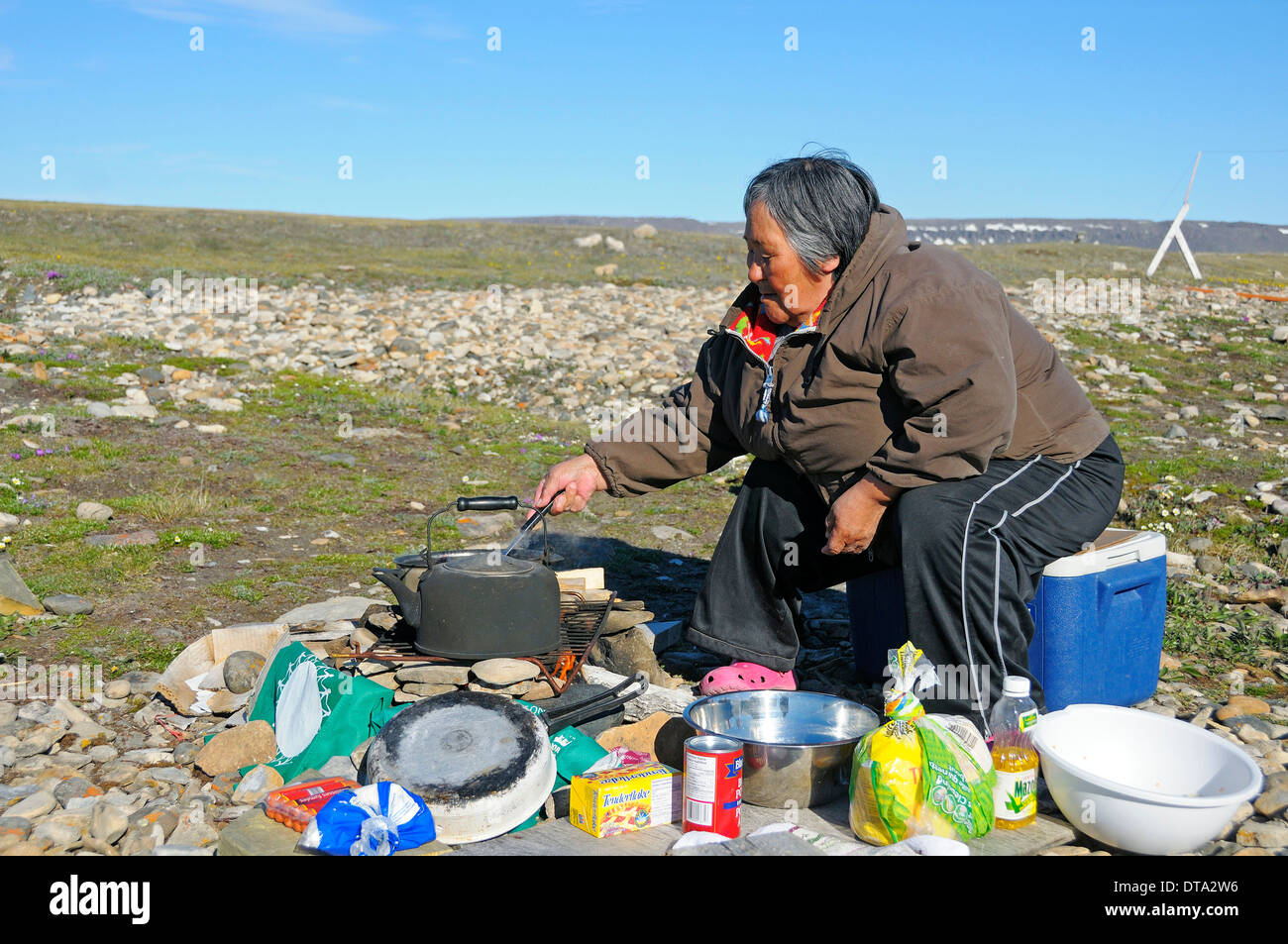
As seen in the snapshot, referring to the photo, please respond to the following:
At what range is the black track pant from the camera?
2.83 metres

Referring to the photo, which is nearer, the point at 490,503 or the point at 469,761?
Result: the point at 469,761

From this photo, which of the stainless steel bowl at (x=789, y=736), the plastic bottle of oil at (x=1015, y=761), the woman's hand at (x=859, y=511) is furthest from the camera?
the woman's hand at (x=859, y=511)

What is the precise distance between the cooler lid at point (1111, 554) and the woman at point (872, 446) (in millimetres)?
105

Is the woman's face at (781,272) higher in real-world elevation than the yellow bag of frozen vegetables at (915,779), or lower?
higher

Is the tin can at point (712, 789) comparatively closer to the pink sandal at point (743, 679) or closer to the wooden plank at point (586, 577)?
the pink sandal at point (743, 679)

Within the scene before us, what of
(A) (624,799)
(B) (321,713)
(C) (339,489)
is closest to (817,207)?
(A) (624,799)

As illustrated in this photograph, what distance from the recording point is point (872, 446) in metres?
3.20

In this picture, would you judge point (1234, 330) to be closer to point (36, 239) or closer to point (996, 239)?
point (36, 239)

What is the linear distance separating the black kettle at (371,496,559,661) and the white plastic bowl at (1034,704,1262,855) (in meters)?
1.52

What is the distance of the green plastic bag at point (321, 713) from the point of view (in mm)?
3047

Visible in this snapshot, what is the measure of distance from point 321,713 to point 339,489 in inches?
142

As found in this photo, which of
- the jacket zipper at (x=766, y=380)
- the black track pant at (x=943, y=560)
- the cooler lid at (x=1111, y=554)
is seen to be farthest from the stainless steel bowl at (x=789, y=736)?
the jacket zipper at (x=766, y=380)

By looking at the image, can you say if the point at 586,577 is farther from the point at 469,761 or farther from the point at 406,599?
the point at 469,761

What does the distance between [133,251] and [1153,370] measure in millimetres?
21796
